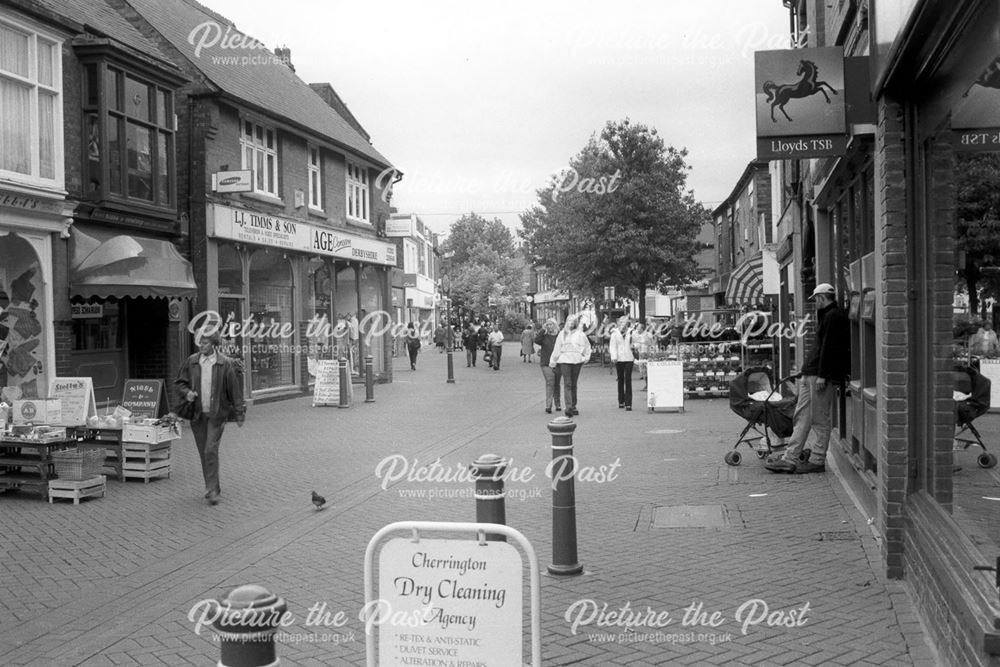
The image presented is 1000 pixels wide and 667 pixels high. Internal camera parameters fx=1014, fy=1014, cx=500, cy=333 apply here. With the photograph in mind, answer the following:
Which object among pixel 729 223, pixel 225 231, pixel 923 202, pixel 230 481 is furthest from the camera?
pixel 729 223

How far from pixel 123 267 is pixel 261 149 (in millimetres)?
7231

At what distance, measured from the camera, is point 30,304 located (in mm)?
14234

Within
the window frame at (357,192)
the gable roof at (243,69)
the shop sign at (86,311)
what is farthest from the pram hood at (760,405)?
the window frame at (357,192)

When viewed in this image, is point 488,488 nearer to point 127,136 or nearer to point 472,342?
point 127,136

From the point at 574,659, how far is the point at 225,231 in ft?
52.9

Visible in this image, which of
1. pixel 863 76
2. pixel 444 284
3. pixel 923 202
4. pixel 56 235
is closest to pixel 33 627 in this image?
pixel 923 202

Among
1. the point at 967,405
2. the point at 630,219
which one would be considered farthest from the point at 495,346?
the point at 967,405

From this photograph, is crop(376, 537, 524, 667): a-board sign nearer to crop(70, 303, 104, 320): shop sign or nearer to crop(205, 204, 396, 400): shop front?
crop(70, 303, 104, 320): shop sign

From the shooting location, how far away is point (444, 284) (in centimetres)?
3494

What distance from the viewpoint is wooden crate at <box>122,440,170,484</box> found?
1115cm

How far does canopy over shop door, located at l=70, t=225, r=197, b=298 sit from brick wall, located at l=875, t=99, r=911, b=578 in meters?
12.0

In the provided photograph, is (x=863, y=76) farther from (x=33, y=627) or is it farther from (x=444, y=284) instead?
(x=444, y=284)

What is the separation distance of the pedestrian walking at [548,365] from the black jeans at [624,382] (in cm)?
112

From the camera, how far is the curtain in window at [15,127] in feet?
44.5
